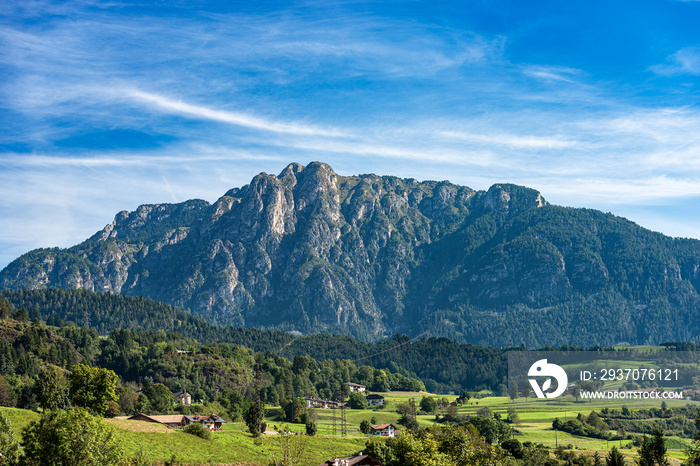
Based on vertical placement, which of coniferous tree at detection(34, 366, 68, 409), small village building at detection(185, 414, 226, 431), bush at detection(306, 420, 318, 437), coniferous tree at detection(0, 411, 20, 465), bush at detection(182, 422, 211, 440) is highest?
coniferous tree at detection(34, 366, 68, 409)

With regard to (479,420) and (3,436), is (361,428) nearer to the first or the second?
(479,420)

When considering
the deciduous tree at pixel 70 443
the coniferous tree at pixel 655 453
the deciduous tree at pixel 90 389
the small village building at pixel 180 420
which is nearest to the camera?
the deciduous tree at pixel 70 443

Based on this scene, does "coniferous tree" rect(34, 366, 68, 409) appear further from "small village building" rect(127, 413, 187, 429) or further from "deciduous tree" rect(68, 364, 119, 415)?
"small village building" rect(127, 413, 187, 429)

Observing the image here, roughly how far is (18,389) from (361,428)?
85.1 m

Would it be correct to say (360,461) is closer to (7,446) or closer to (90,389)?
(7,446)

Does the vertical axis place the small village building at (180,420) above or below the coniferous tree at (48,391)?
below

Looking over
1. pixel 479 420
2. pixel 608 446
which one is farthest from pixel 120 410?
pixel 608 446

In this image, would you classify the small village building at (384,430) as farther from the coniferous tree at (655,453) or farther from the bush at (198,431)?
the coniferous tree at (655,453)

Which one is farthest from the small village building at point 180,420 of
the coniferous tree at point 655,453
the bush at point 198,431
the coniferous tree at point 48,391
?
the coniferous tree at point 655,453

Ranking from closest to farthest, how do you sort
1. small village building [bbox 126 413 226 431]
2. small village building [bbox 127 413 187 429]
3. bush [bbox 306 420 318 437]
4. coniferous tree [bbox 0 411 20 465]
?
coniferous tree [bbox 0 411 20 465] → small village building [bbox 127 413 187 429] → small village building [bbox 126 413 226 431] → bush [bbox 306 420 318 437]

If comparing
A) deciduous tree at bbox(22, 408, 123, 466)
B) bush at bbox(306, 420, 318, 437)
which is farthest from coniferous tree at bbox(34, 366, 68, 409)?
bush at bbox(306, 420, 318, 437)

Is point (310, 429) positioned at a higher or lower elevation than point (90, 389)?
lower

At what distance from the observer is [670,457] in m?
150

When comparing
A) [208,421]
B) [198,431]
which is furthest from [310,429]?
[198,431]
